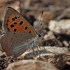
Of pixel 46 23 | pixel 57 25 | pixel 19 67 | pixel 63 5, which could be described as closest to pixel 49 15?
pixel 46 23

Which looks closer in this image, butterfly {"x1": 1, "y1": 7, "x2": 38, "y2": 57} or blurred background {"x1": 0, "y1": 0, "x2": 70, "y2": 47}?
butterfly {"x1": 1, "y1": 7, "x2": 38, "y2": 57}

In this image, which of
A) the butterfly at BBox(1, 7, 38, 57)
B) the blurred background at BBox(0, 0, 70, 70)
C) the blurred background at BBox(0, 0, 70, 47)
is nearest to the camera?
the butterfly at BBox(1, 7, 38, 57)

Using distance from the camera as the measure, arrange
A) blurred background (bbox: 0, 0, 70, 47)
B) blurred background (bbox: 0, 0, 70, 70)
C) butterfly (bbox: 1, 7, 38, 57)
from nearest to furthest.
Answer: butterfly (bbox: 1, 7, 38, 57) < blurred background (bbox: 0, 0, 70, 70) < blurred background (bbox: 0, 0, 70, 47)

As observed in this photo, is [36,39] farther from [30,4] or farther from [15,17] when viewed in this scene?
[30,4]

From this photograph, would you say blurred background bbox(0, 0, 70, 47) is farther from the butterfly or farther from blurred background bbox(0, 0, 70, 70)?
the butterfly

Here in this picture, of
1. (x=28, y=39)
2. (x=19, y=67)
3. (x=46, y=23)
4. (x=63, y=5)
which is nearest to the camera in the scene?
(x=19, y=67)

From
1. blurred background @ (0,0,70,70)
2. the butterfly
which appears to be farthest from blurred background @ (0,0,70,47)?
the butterfly

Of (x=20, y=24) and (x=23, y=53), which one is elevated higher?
(x=20, y=24)

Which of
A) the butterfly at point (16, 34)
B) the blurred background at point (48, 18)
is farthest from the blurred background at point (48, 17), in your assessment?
the butterfly at point (16, 34)
